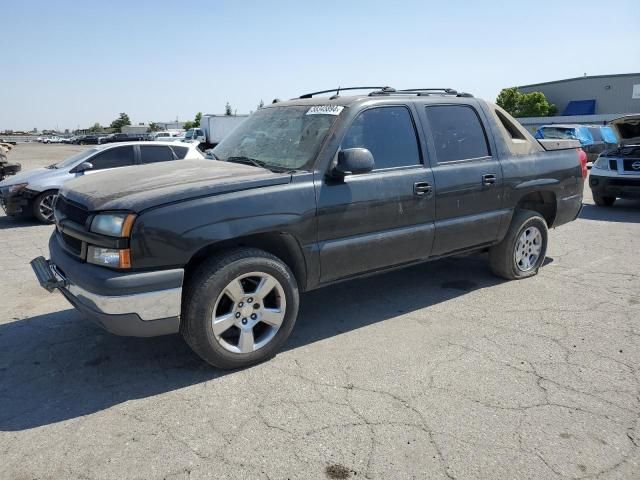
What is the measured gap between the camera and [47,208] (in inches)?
360

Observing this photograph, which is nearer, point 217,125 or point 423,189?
point 423,189

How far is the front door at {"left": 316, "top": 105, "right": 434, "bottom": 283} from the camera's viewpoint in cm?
384

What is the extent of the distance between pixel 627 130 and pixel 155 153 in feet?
29.5

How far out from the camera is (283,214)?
356 cm

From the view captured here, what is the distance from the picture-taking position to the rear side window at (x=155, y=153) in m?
9.54

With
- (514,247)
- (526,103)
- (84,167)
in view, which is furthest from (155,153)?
(526,103)

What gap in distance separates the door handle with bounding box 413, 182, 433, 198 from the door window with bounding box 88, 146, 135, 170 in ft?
21.7

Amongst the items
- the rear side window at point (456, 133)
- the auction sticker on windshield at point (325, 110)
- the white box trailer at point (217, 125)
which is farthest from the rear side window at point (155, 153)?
the white box trailer at point (217, 125)

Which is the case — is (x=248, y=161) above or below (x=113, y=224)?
above

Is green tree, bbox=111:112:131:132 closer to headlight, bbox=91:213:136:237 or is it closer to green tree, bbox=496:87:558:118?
green tree, bbox=496:87:558:118

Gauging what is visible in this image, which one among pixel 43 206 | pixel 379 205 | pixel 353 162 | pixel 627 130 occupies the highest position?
pixel 627 130

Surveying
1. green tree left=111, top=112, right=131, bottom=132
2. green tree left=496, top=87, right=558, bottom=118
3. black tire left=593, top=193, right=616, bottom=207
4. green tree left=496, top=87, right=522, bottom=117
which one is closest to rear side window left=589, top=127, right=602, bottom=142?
black tire left=593, top=193, right=616, bottom=207

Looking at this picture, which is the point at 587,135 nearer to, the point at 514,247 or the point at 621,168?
the point at 621,168

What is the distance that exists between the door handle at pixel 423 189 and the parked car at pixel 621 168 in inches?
276
